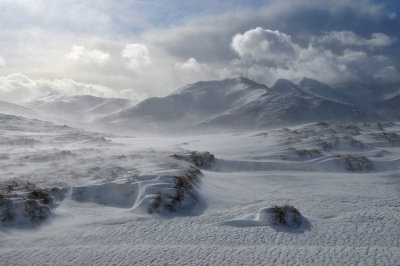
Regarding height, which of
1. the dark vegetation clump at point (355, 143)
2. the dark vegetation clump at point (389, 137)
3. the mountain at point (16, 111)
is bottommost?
the dark vegetation clump at point (355, 143)

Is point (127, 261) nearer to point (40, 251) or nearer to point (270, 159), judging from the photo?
point (40, 251)

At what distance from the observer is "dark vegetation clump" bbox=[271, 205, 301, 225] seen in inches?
277

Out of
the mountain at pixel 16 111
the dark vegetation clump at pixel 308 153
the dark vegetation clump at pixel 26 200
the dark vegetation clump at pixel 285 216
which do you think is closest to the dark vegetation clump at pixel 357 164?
the dark vegetation clump at pixel 308 153

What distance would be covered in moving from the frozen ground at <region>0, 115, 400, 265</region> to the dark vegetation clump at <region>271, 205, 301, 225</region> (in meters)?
0.14

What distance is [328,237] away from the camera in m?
6.43

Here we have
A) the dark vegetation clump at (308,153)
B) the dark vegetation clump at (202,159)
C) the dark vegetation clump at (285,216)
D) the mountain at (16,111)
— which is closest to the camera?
the dark vegetation clump at (285,216)

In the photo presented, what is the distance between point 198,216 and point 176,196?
1019 mm

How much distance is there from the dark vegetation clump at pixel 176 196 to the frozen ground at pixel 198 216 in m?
0.12

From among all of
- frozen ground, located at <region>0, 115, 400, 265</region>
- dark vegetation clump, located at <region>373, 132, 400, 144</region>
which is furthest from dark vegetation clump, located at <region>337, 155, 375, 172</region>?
dark vegetation clump, located at <region>373, 132, 400, 144</region>

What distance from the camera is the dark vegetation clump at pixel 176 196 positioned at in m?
7.75

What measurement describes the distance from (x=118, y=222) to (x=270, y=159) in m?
10.3

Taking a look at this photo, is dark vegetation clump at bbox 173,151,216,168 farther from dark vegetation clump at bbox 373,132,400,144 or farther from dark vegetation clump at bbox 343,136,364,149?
dark vegetation clump at bbox 373,132,400,144

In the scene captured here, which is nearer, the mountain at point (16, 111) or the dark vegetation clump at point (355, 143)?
the dark vegetation clump at point (355, 143)

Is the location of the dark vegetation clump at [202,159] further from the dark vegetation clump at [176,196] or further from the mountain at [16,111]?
the mountain at [16,111]
